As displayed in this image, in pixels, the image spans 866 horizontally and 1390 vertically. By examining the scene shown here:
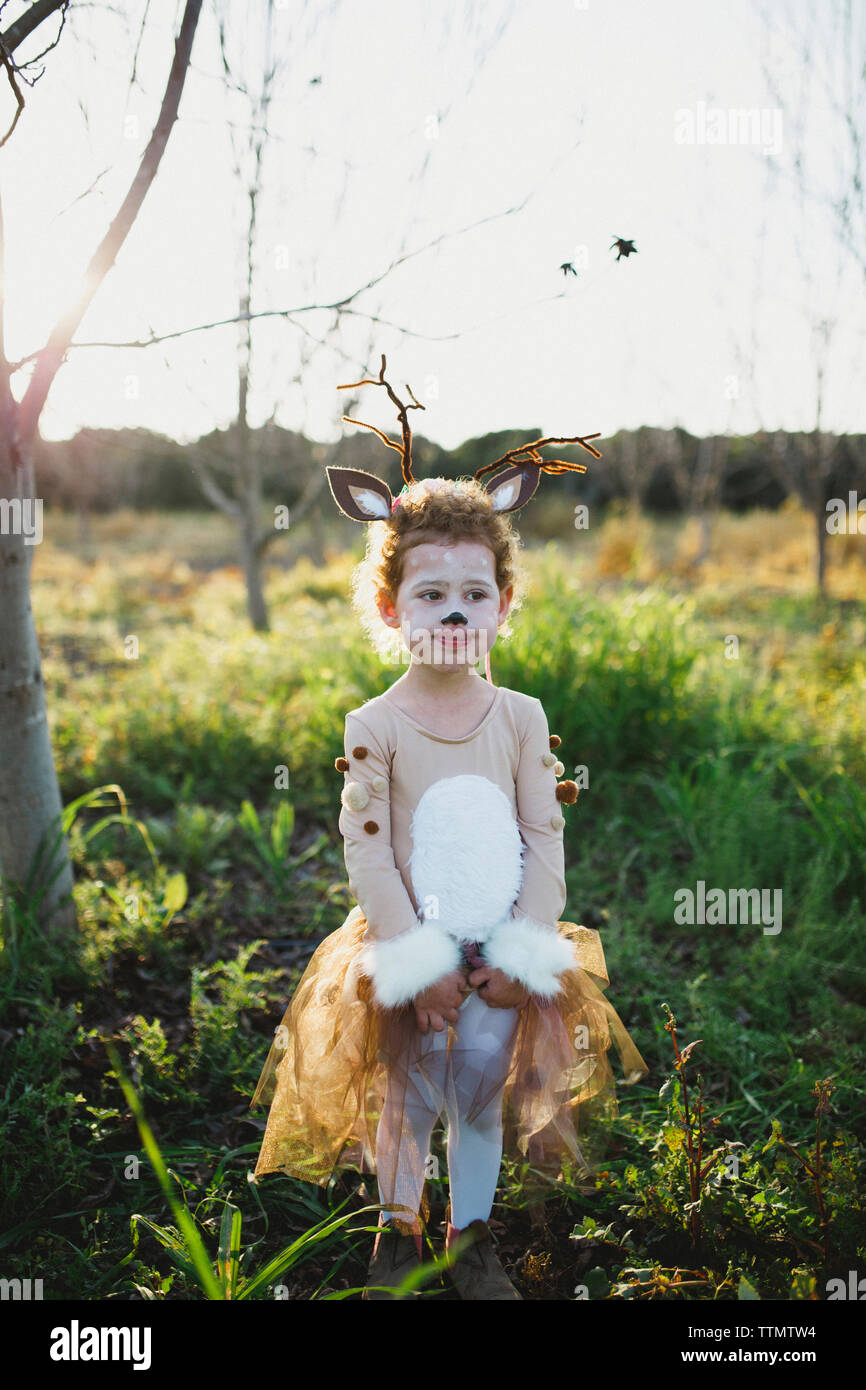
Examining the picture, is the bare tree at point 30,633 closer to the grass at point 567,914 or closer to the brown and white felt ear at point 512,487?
the grass at point 567,914

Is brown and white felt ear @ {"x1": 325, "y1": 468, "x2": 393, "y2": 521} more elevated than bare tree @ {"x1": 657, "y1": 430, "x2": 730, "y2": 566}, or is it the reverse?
bare tree @ {"x1": 657, "y1": 430, "x2": 730, "y2": 566}

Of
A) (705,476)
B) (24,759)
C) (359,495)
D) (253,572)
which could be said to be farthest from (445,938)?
(705,476)

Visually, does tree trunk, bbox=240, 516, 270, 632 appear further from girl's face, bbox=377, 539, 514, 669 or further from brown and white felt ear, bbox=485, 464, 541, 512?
girl's face, bbox=377, 539, 514, 669

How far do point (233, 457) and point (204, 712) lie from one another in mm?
3524

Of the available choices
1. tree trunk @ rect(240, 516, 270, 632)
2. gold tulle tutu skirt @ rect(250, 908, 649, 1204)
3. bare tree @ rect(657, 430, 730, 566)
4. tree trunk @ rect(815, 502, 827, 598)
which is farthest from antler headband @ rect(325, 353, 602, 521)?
bare tree @ rect(657, 430, 730, 566)

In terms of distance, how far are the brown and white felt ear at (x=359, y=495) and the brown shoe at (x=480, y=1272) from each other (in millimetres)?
1546

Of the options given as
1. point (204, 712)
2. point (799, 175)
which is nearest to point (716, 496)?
point (799, 175)

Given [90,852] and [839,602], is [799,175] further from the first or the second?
[90,852]

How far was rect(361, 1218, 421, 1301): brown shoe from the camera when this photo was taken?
5.54ft

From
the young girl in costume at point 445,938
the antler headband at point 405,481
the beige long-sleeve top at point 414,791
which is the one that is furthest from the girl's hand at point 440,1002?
the antler headband at point 405,481

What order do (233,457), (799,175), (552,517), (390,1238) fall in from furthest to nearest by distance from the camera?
1. (552,517)
2. (233,457)
3. (799,175)
4. (390,1238)

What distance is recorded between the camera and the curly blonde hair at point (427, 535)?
64.9 inches

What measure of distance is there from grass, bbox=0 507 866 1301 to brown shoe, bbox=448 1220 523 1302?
0.20 feet

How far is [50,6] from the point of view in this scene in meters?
1.94
